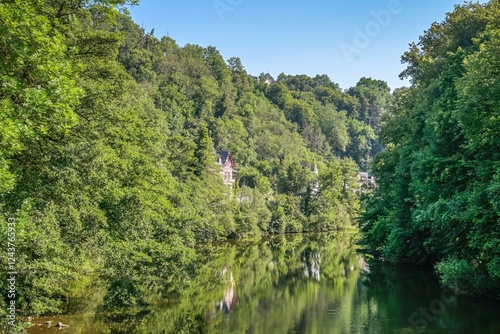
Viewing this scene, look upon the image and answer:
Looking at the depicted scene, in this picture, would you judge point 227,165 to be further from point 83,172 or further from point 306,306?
point 83,172

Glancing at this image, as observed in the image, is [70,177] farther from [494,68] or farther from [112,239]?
[494,68]

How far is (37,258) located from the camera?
608 inches

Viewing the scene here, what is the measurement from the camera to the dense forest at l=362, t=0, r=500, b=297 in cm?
1848

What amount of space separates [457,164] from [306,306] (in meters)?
10.6

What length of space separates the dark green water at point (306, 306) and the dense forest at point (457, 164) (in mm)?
1811

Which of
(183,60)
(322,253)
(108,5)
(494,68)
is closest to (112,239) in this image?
(108,5)

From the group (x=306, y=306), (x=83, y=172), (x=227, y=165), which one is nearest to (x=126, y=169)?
(x=83, y=172)

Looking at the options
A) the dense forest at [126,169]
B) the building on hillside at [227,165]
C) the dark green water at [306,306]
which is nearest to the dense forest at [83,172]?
the dense forest at [126,169]

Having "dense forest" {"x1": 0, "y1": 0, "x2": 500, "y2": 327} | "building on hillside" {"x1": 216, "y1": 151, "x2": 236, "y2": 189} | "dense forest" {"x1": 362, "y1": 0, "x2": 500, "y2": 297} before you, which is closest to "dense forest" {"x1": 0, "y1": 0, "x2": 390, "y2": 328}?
"dense forest" {"x1": 0, "y1": 0, "x2": 500, "y2": 327}

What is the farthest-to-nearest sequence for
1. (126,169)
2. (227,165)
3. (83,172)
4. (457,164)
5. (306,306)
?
1. (227,165)
2. (306,306)
3. (457,164)
4. (126,169)
5. (83,172)

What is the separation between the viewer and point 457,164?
2148 cm

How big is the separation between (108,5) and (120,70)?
601cm

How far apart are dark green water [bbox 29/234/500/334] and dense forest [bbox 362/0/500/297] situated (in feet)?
5.94

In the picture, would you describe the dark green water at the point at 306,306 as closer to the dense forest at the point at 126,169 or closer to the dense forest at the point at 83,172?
the dense forest at the point at 126,169
